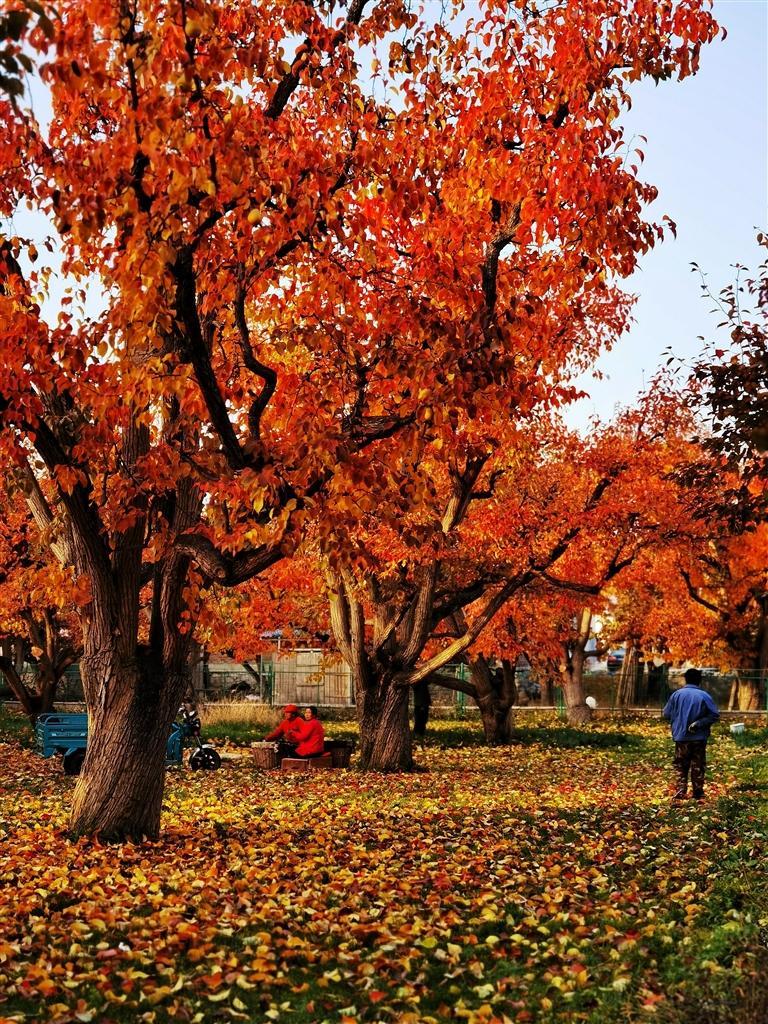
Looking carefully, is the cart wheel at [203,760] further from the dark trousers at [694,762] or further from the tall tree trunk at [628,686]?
the tall tree trunk at [628,686]

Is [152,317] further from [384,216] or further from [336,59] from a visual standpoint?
[384,216]

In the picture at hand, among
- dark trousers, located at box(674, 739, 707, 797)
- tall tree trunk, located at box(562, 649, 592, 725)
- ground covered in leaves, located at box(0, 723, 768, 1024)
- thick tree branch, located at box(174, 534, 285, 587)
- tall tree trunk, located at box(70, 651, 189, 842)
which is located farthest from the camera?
tall tree trunk, located at box(562, 649, 592, 725)

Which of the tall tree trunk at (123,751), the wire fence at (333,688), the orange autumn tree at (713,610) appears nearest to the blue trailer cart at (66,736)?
the tall tree trunk at (123,751)

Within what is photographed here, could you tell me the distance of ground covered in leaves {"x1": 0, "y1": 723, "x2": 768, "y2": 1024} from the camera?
6.63 metres

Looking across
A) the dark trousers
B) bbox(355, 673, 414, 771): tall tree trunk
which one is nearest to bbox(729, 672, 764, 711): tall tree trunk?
bbox(355, 673, 414, 771): tall tree trunk

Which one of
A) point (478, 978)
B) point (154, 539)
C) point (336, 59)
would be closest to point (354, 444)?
point (154, 539)

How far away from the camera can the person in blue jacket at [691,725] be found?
15.6 m

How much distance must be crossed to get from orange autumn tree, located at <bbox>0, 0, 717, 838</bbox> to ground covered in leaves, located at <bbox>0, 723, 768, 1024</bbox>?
6.62ft

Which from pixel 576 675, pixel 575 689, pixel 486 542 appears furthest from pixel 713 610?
pixel 486 542

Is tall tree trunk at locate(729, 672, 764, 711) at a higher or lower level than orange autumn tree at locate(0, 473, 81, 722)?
lower

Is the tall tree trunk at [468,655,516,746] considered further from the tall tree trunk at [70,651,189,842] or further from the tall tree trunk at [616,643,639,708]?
the tall tree trunk at [70,651,189,842]

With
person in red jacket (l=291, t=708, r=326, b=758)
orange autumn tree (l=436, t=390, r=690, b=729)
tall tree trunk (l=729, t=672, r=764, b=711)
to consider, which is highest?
orange autumn tree (l=436, t=390, r=690, b=729)

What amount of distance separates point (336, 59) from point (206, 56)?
1862 mm

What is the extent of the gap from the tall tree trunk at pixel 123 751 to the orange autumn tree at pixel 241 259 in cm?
2
